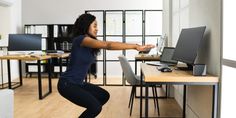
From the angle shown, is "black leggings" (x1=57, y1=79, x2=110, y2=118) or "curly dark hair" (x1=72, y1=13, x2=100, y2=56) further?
"curly dark hair" (x1=72, y1=13, x2=100, y2=56)

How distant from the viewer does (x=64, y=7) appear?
7770 mm

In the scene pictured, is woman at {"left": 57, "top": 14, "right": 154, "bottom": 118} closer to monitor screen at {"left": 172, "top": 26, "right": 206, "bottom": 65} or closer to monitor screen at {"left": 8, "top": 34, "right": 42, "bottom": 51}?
monitor screen at {"left": 172, "top": 26, "right": 206, "bottom": 65}

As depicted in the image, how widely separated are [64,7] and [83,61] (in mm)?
5592

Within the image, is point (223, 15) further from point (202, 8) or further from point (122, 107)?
point (122, 107)

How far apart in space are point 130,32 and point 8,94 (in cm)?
561

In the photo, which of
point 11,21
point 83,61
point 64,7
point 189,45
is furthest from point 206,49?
point 11,21

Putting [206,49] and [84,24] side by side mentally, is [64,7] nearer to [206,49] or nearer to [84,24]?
[84,24]

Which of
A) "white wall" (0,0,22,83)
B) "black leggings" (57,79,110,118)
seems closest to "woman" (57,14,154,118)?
"black leggings" (57,79,110,118)

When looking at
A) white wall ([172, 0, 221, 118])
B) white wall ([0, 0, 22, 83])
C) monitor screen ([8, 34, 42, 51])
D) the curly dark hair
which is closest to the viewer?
white wall ([172, 0, 221, 118])

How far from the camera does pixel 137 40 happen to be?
7312 millimetres

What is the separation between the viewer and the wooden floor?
3.96 metres

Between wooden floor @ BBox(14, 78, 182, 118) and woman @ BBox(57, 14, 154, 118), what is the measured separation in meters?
1.46

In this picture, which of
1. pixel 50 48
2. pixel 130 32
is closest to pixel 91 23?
pixel 130 32

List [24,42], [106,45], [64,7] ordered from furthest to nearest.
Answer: [64,7] < [24,42] < [106,45]
